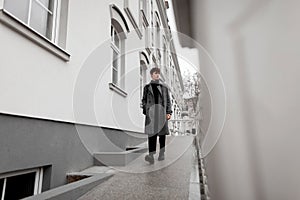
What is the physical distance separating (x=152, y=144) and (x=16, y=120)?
6.30ft

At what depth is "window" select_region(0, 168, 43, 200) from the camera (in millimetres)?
1729

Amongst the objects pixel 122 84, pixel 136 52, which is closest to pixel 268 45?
pixel 122 84

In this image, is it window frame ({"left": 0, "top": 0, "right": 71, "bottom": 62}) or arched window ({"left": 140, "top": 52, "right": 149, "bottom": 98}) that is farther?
arched window ({"left": 140, "top": 52, "right": 149, "bottom": 98})

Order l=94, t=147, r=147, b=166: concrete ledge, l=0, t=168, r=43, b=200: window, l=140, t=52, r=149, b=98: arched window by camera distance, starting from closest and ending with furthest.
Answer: l=0, t=168, r=43, b=200: window → l=94, t=147, r=147, b=166: concrete ledge → l=140, t=52, r=149, b=98: arched window

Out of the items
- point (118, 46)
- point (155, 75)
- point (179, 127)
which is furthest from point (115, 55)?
point (179, 127)

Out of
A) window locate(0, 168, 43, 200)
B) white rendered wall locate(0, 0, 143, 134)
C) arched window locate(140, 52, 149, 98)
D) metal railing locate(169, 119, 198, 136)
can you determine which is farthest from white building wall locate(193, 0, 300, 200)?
metal railing locate(169, 119, 198, 136)

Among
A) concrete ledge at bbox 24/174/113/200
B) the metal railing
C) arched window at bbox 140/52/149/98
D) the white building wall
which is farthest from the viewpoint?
the metal railing

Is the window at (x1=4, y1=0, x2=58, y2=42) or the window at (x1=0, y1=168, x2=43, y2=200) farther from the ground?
the window at (x1=4, y1=0, x2=58, y2=42)

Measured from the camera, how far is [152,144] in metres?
3.21

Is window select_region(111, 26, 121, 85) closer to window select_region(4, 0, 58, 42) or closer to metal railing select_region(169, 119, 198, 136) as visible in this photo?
window select_region(4, 0, 58, 42)

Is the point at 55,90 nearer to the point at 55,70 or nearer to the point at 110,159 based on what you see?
the point at 55,70

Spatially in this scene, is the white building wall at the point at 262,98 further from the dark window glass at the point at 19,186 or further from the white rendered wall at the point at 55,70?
the dark window glass at the point at 19,186

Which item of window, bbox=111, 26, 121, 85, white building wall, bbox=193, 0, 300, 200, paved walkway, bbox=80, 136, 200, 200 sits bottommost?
paved walkway, bbox=80, 136, 200, 200

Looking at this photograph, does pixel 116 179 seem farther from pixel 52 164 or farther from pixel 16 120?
pixel 16 120
